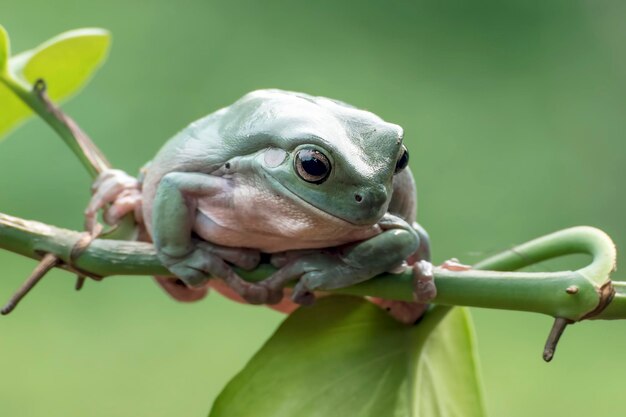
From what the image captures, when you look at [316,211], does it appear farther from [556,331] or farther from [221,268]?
[556,331]

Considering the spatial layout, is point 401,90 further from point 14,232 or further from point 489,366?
point 14,232

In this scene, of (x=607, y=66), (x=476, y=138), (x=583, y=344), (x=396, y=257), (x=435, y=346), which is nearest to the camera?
(x=396, y=257)

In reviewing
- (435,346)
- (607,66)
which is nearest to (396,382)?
(435,346)

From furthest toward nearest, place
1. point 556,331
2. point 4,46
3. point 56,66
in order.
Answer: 1. point 56,66
2. point 4,46
3. point 556,331

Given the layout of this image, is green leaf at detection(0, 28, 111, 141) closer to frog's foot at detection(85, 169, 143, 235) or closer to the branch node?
frog's foot at detection(85, 169, 143, 235)

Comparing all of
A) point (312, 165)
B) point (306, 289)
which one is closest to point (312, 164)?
point (312, 165)

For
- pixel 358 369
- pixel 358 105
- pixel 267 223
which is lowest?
pixel 358 105

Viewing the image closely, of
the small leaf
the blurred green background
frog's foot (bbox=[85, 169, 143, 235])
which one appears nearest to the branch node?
frog's foot (bbox=[85, 169, 143, 235])
